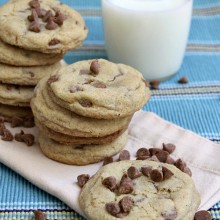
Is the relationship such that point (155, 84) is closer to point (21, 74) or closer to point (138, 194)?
point (21, 74)

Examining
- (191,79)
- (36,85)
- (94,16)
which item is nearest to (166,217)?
(36,85)

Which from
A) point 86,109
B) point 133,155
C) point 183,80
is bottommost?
point 183,80

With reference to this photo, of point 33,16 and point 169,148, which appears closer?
point 169,148

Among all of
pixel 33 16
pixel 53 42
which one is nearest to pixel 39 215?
pixel 53 42

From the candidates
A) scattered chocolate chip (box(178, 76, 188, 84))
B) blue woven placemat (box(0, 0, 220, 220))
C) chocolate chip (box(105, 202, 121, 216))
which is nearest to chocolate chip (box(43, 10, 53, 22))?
blue woven placemat (box(0, 0, 220, 220))

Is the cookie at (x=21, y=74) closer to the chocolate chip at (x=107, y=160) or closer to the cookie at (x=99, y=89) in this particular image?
the cookie at (x=99, y=89)

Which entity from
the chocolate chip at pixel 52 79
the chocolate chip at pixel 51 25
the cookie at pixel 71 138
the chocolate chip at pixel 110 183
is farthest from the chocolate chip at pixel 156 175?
the chocolate chip at pixel 51 25

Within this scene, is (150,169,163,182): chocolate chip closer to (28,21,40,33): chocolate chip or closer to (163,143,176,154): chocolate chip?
(163,143,176,154): chocolate chip
